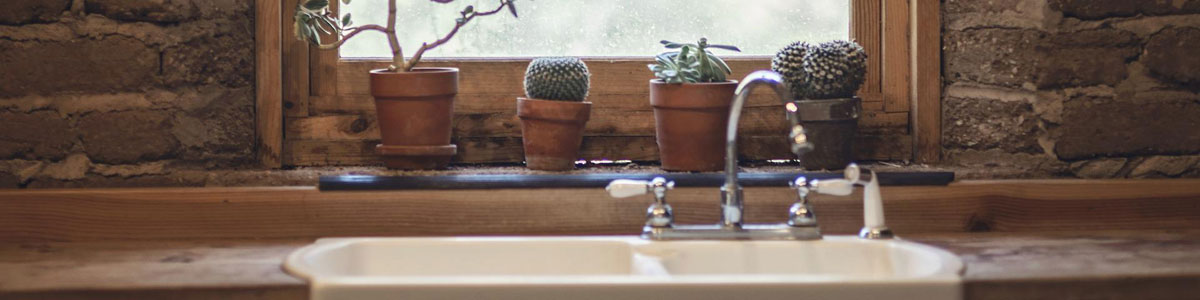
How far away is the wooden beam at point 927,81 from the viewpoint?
1933 mm

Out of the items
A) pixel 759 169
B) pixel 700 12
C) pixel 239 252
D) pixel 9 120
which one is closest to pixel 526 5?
pixel 700 12

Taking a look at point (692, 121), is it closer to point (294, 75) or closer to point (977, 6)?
point (977, 6)

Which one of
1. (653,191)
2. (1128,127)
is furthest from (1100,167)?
(653,191)

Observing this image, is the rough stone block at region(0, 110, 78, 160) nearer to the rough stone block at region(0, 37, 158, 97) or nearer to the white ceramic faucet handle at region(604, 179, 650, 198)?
the rough stone block at region(0, 37, 158, 97)

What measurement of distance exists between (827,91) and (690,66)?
0.72ft

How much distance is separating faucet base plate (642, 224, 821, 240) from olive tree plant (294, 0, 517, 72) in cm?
47

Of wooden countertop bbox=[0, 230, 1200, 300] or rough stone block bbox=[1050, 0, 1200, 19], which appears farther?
rough stone block bbox=[1050, 0, 1200, 19]

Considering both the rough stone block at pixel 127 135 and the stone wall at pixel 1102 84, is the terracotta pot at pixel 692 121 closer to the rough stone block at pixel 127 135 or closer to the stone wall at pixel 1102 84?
the stone wall at pixel 1102 84

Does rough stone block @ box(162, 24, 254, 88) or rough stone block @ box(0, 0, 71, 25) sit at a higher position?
rough stone block @ box(0, 0, 71, 25)

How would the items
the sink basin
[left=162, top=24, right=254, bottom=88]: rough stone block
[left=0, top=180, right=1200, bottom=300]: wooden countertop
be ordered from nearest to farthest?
the sink basin < [left=0, top=180, right=1200, bottom=300]: wooden countertop < [left=162, top=24, right=254, bottom=88]: rough stone block

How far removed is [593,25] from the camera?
1999 millimetres

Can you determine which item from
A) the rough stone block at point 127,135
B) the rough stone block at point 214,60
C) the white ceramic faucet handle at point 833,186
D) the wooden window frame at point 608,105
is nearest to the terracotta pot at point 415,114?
the wooden window frame at point 608,105

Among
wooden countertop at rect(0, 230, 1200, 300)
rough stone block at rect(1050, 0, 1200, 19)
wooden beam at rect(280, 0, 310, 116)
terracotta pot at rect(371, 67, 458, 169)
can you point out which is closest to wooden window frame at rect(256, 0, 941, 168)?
wooden beam at rect(280, 0, 310, 116)

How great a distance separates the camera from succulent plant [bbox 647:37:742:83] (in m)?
1.83
